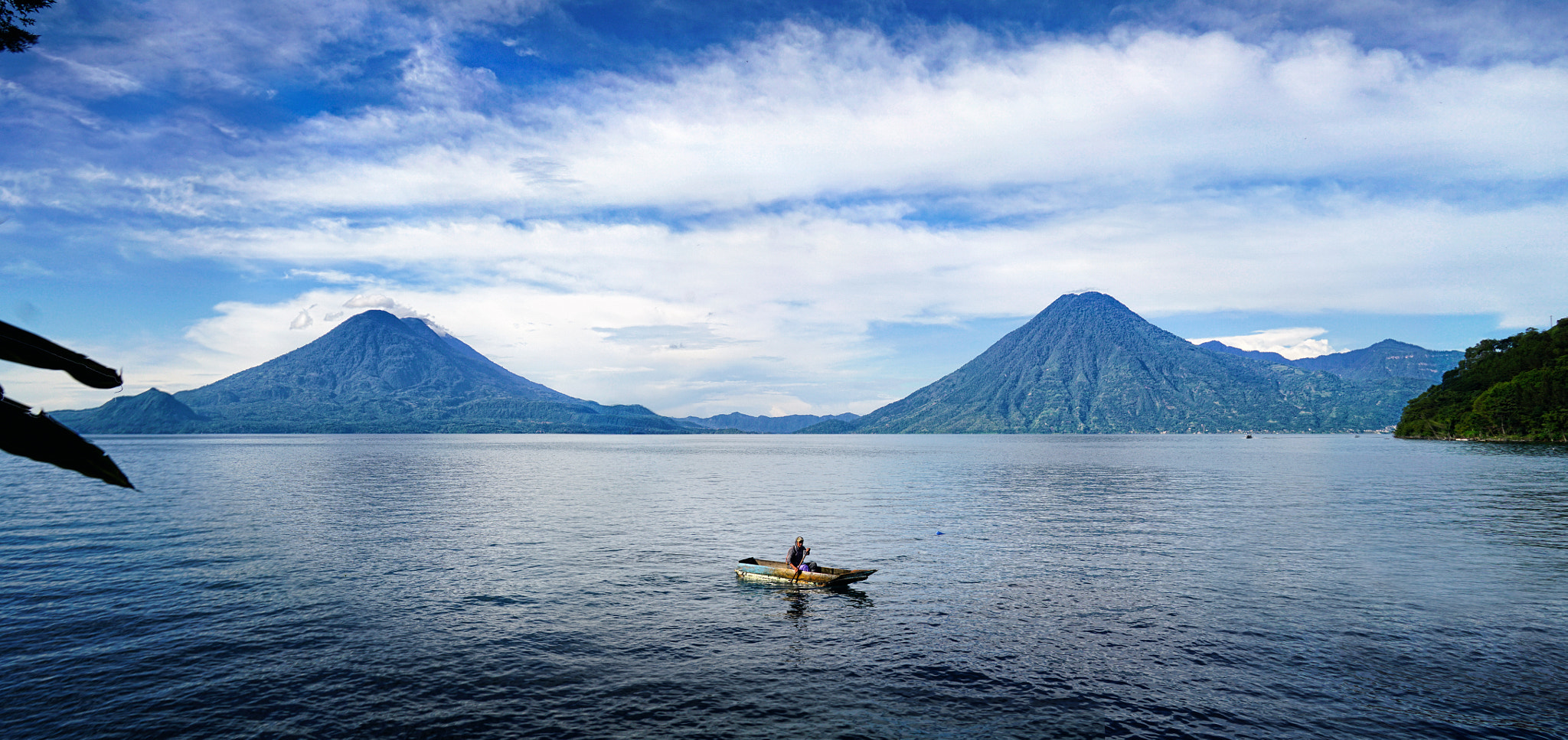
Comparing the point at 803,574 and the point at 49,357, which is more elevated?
the point at 49,357

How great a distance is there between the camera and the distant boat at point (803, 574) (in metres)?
47.4

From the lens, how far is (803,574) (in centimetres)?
4850

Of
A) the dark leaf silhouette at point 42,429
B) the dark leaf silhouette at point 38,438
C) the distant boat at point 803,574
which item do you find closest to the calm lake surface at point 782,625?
the distant boat at point 803,574

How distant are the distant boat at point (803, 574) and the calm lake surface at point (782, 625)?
2.60 ft

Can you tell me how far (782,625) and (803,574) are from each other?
26.1 feet

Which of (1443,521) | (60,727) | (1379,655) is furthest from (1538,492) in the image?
(60,727)

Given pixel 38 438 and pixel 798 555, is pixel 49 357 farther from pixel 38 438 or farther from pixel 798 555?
pixel 798 555

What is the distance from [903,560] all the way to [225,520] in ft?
222

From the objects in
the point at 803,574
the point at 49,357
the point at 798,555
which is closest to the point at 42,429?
the point at 49,357

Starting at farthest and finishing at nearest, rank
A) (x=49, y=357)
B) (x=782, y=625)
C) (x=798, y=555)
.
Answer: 1. (x=798, y=555)
2. (x=782, y=625)
3. (x=49, y=357)

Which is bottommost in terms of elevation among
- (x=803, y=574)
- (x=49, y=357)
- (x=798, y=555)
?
(x=803, y=574)

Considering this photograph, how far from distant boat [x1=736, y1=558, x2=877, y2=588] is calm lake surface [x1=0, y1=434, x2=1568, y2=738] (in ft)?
2.60

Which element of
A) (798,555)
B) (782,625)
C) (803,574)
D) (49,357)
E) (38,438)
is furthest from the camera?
(798,555)

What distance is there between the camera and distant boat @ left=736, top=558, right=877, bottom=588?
4744cm
